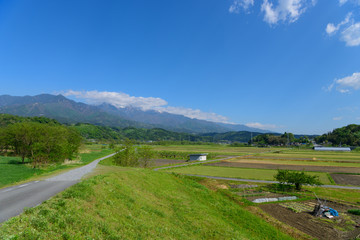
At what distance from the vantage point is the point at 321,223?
22.3m

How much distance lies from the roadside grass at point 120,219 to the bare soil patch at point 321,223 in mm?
4667

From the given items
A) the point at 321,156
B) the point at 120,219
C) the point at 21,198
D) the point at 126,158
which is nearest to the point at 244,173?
the point at 126,158

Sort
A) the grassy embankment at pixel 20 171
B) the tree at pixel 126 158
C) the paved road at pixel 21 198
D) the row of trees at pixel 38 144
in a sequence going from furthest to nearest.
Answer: the tree at pixel 126 158
the row of trees at pixel 38 144
the grassy embankment at pixel 20 171
the paved road at pixel 21 198

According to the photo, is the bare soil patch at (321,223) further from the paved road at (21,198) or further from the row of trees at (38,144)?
the row of trees at (38,144)

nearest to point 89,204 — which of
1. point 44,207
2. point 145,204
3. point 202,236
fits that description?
point 44,207

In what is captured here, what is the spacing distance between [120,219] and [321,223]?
2392 cm

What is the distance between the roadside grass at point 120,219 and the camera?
8.41 metres

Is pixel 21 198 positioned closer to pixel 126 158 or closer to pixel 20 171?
pixel 20 171

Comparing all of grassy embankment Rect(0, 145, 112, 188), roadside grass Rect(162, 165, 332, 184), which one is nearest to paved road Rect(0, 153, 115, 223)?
grassy embankment Rect(0, 145, 112, 188)

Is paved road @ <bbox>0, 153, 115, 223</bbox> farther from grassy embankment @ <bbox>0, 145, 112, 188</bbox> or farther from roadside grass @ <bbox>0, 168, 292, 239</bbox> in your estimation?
grassy embankment @ <bbox>0, 145, 112, 188</bbox>

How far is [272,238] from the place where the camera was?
17172 mm

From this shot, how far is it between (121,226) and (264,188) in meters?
35.7

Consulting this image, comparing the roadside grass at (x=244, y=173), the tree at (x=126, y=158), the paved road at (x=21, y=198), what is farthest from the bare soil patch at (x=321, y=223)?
the tree at (x=126, y=158)

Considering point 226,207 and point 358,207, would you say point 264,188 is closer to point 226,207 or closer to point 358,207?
point 358,207
